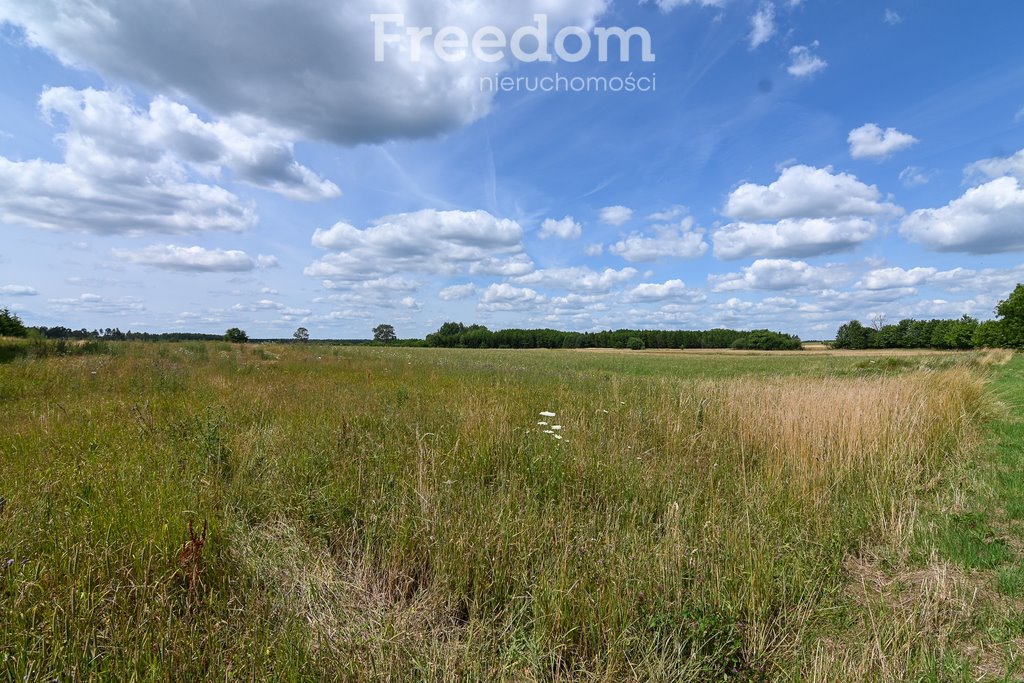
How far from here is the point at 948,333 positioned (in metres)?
83.8

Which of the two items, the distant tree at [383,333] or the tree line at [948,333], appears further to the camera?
the distant tree at [383,333]

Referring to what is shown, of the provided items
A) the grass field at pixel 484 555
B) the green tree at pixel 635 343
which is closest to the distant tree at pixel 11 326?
the grass field at pixel 484 555

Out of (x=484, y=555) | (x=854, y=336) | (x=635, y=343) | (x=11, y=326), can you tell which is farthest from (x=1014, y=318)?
(x=11, y=326)

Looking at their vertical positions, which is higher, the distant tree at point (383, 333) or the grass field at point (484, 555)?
the distant tree at point (383, 333)

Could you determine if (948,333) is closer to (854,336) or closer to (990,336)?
(854,336)

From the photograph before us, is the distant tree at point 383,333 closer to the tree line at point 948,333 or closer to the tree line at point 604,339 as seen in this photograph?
the tree line at point 604,339

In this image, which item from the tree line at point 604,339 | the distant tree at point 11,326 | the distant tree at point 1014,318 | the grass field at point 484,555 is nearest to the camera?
the grass field at point 484,555

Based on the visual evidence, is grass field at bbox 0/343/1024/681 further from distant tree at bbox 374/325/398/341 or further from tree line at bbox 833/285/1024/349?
distant tree at bbox 374/325/398/341

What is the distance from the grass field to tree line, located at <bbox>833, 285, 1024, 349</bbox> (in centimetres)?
7112

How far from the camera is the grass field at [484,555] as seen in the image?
2.26 m

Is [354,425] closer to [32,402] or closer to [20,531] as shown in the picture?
[20,531]

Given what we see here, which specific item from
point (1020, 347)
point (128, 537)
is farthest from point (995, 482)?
point (1020, 347)

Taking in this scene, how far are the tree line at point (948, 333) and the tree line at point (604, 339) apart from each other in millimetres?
12451

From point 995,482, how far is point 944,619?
4.22m
